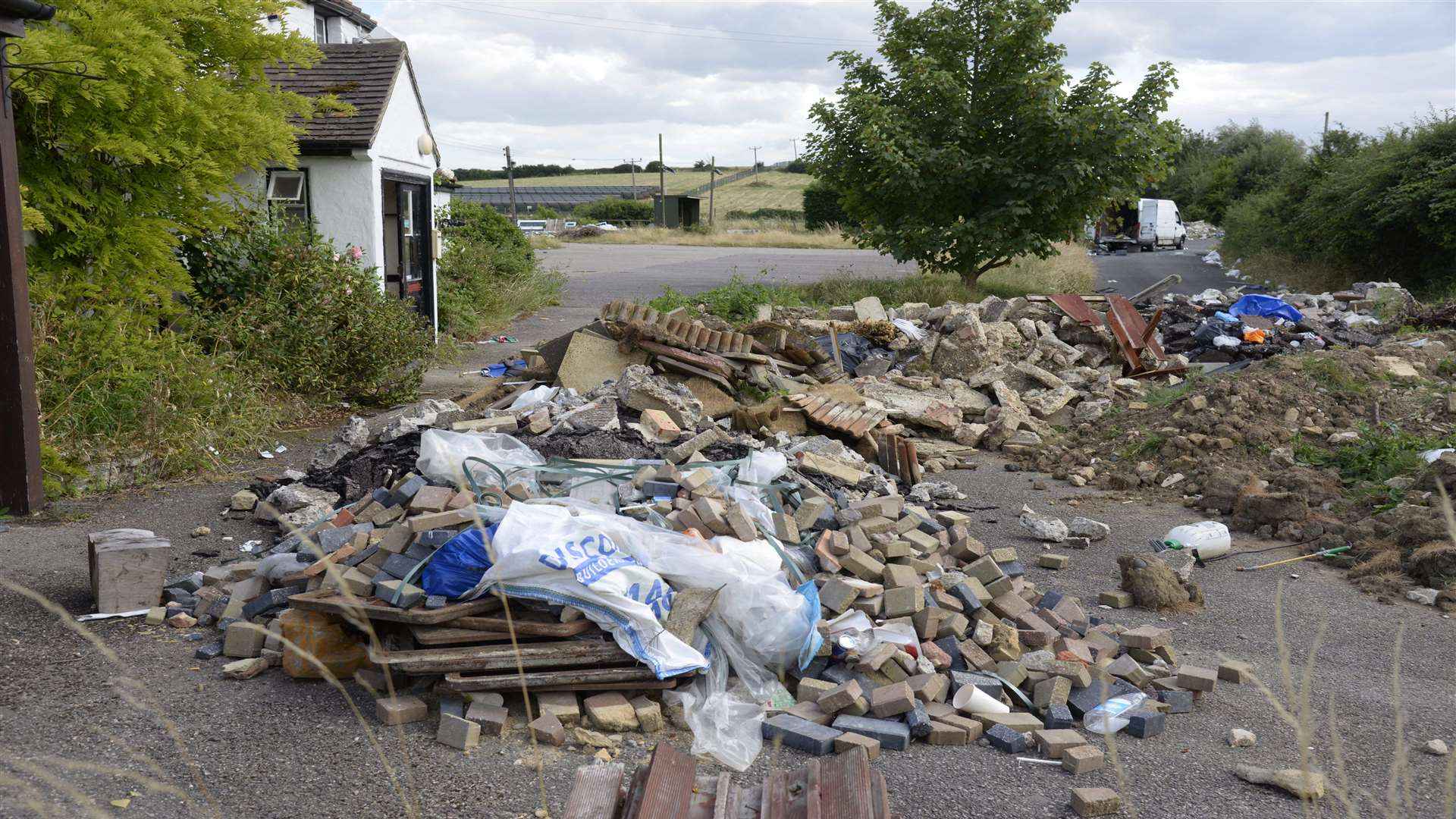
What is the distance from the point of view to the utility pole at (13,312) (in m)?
5.97

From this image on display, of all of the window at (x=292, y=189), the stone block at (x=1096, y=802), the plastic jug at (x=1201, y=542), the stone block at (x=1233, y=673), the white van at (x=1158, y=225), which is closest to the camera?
the stone block at (x=1096, y=802)

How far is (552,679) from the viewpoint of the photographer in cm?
395

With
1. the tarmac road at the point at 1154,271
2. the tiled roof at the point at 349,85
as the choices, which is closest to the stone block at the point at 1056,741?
the tiled roof at the point at 349,85

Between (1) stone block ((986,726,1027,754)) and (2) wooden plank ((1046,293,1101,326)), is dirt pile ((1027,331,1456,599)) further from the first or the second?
(1) stone block ((986,726,1027,754))

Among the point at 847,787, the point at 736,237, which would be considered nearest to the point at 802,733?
the point at 847,787

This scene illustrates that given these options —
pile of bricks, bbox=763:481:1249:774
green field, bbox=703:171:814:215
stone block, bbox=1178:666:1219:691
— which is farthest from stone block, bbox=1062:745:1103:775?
green field, bbox=703:171:814:215

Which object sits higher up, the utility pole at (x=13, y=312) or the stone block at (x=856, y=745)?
the utility pole at (x=13, y=312)

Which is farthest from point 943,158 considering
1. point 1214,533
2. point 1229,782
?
point 1229,782

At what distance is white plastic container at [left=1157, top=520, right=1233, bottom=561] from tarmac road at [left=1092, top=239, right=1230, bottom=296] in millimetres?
16649

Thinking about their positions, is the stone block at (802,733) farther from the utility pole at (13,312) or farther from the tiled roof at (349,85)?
the tiled roof at (349,85)

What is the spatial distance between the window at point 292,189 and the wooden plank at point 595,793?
10489 millimetres

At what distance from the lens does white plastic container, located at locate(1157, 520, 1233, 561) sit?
22.2ft

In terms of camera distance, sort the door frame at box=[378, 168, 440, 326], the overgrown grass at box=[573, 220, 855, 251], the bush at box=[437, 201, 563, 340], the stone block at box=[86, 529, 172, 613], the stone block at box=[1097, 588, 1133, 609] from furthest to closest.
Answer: the overgrown grass at box=[573, 220, 855, 251], the bush at box=[437, 201, 563, 340], the door frame at box=[378, 168, 440, 326], the stone block at box=[1097, 588, 1133, 609], the stone block at box=[86, 529, 172, 613]

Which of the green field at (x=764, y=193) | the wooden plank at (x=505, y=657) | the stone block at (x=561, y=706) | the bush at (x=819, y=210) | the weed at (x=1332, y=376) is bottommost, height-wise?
the stone block at (x=561, y=706)
